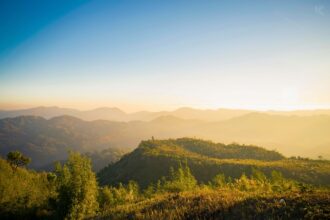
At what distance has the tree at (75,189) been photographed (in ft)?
81.6

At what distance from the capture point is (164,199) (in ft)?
43.4

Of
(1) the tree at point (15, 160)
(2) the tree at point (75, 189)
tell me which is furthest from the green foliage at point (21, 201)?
(1) the tree at point (15, 160)

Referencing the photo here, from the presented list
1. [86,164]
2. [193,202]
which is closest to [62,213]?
[86,164]

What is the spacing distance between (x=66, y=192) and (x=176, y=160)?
91.6 meters

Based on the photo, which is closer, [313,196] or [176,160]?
[313,196]

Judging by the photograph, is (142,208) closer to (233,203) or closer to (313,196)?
(233,203)

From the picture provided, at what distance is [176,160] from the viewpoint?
376ft

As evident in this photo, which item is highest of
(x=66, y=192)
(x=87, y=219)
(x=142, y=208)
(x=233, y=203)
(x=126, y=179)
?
(x=233, y=203)

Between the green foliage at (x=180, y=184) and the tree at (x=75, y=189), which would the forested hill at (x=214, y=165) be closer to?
the green foliage at (x=180, y=184)

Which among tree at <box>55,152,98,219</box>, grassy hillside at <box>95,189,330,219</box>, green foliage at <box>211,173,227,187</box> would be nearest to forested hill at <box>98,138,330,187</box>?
green foliage at <box>211,173,227,187</box>

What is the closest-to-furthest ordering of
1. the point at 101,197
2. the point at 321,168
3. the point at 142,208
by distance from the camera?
the point at 142,208, the point at 101,197, the point at 321,168

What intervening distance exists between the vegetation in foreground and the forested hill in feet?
149

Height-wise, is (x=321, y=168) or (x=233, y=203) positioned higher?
(x=233, y=203)

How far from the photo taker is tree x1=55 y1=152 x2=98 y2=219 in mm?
24859
